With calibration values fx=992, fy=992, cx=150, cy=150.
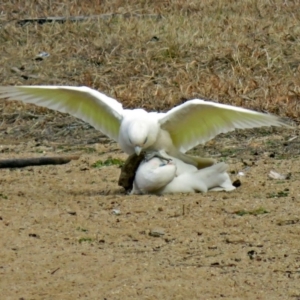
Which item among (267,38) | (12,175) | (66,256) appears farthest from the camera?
(267,38)

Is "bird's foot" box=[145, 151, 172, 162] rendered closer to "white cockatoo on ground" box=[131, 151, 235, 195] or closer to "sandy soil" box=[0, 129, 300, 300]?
"white cockatoo on ground" box=[131, 151, 235, 195]

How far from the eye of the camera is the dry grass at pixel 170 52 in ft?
33.9

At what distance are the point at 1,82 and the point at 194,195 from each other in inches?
199

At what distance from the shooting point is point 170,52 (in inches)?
457

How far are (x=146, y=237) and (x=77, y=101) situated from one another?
2.04 m

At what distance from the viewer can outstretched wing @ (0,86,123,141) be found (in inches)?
298

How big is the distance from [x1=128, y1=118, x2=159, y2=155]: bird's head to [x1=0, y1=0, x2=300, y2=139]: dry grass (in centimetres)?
267

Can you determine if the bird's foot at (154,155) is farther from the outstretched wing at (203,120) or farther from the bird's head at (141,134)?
the outstretched wing at (203,120)

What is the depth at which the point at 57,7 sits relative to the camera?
46.8 ft

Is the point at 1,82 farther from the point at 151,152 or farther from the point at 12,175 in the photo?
the point at 151,152

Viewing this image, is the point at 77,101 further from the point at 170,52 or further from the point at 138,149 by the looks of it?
→ the point at 170,52

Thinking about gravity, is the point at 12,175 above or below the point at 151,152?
below

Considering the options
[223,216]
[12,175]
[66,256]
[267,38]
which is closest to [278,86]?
[267,38]

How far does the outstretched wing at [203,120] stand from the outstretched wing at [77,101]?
1.61ft
